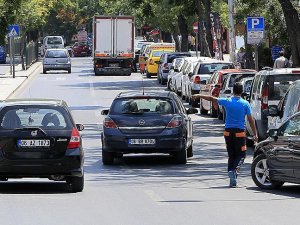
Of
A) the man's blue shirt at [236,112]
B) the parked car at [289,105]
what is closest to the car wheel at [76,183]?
the man's blue shirt at [236,112]

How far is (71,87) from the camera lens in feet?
181

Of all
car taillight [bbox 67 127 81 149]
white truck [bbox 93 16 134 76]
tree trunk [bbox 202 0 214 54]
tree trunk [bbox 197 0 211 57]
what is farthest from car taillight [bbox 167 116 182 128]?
white truck [bbox 93 16 134 76]

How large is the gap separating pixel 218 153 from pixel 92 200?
9585 millimetres

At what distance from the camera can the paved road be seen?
13.9m

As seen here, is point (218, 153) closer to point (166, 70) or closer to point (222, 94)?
point (222, 94)

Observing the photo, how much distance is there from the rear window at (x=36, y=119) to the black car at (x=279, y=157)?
125 inches

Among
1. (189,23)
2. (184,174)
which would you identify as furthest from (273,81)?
(189,23)

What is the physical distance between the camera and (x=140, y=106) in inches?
899

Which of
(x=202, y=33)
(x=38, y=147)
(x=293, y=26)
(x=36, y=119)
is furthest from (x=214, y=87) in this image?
(x=202, y=33)

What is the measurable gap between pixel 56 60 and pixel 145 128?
161 feet

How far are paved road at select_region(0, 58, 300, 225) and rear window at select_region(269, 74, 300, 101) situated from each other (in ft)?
5.21

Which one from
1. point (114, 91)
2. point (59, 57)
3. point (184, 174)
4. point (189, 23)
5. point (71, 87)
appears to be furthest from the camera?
point (189, 23)

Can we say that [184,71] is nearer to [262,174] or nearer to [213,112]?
[213,112]

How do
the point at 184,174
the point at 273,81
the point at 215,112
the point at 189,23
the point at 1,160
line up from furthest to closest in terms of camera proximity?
the point at 189,23 < the point at 215,112 < the point at 273,81 < the point at 184,174 < the point at 1,160
